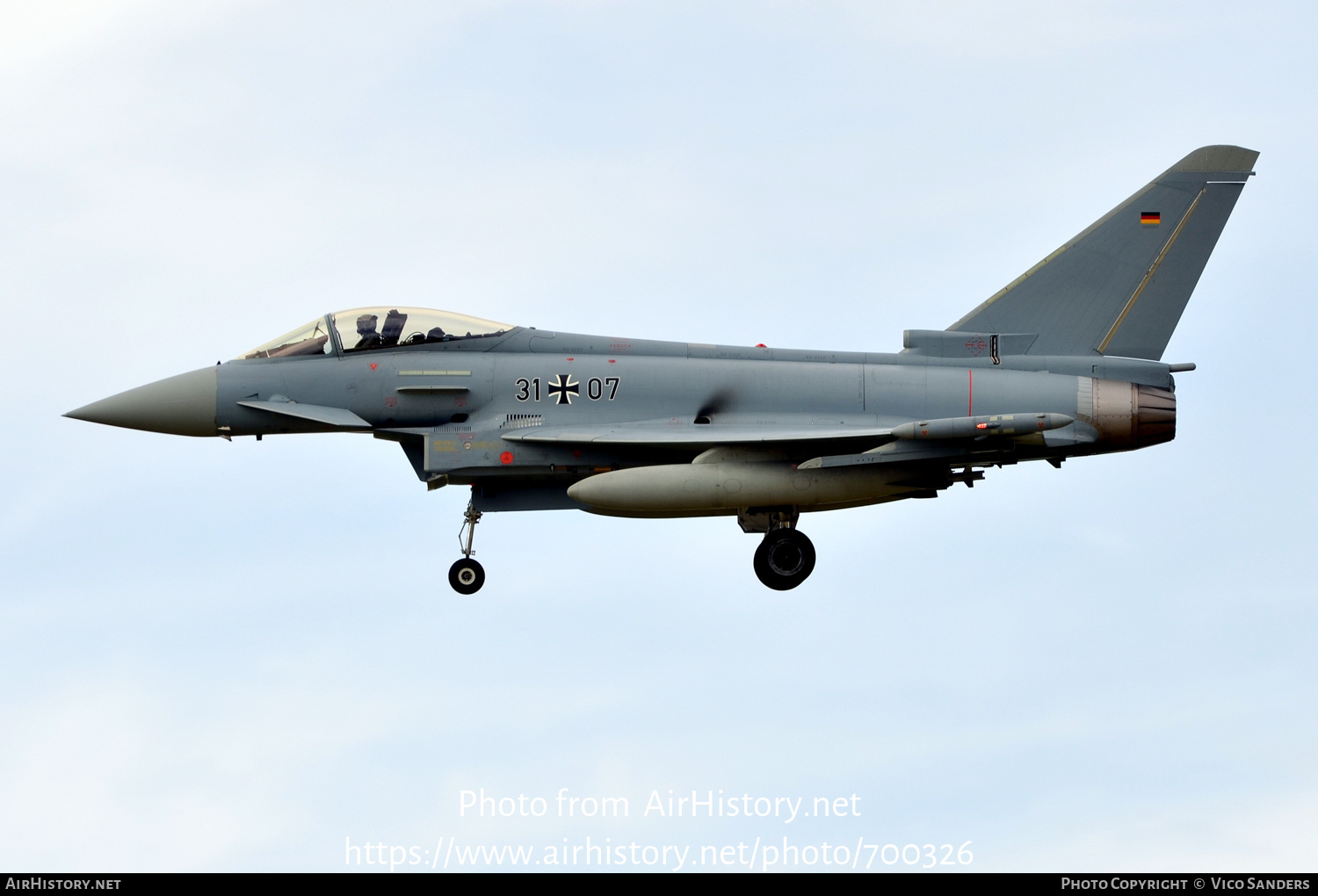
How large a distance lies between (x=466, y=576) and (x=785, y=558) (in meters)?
3.73

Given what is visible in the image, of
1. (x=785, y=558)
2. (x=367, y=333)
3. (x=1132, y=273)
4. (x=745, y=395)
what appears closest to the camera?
(x=745, y=395)

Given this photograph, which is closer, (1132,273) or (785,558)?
(785,558)

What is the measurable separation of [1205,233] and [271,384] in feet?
36.9

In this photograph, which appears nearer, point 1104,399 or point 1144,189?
point 1104,399

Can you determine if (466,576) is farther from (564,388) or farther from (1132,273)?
(1132,273)

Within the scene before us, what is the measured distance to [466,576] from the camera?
729 inches

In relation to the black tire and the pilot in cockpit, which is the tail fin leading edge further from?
the pilot in cockpit

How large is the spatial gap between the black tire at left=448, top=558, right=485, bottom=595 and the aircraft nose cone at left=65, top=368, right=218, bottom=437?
3.26 metres

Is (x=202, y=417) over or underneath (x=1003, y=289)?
underneath

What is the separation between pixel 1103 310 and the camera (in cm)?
1886

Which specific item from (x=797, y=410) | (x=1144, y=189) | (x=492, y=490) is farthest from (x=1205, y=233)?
(x=492, y=490)

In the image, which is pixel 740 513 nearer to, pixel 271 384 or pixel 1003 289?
pixel 1003 289

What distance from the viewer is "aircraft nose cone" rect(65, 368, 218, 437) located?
1850cm

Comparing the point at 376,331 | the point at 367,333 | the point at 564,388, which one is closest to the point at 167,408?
Result: the point at 367,333
